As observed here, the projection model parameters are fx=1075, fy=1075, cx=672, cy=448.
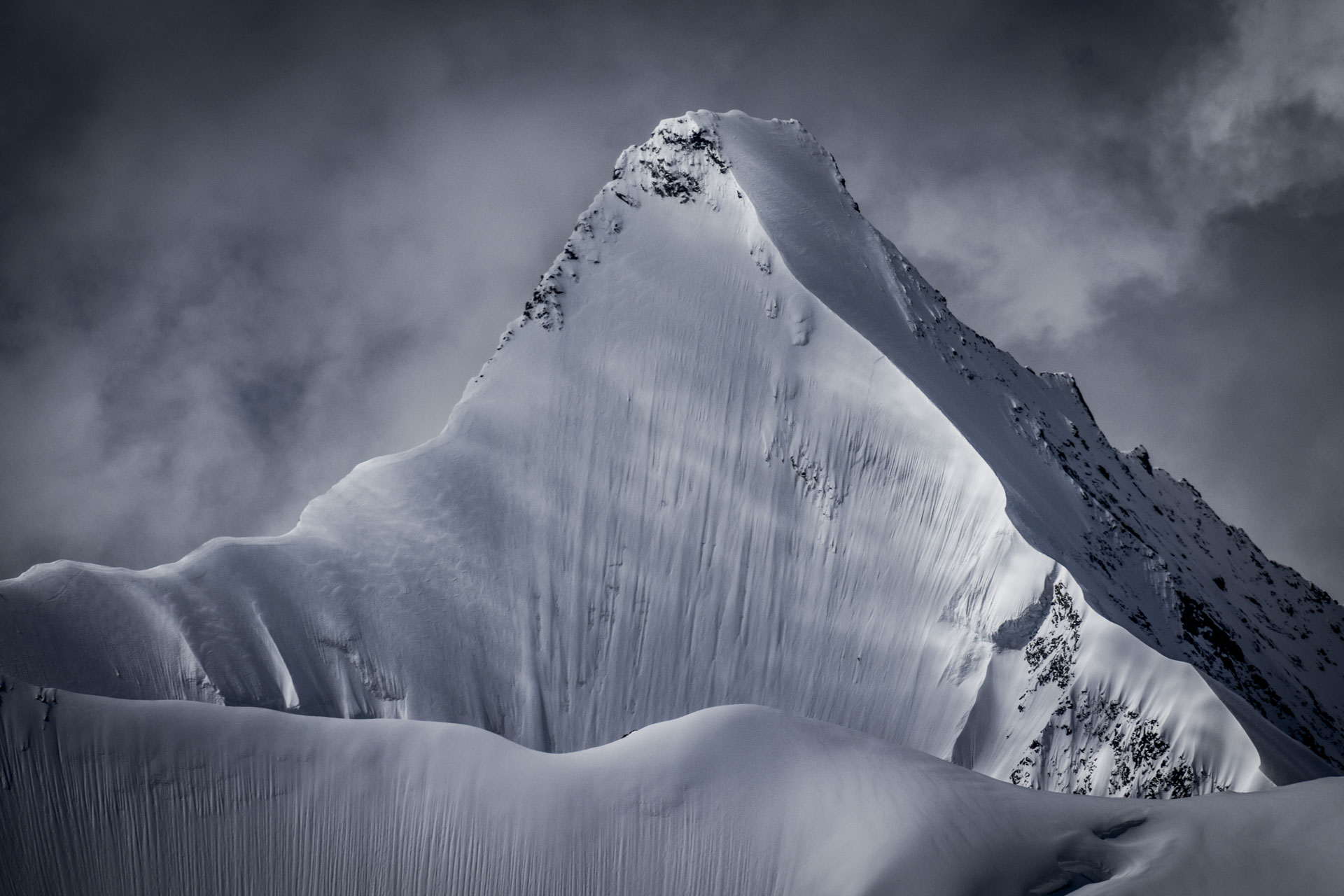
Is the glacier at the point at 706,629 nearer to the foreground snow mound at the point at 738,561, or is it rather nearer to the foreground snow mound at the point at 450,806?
the foreground snow mound at the point at 450,806

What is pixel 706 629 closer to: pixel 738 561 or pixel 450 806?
pixel 738 561

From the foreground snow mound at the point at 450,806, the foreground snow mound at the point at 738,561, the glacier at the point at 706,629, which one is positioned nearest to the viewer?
the foreground snow mound at the point at 450,806

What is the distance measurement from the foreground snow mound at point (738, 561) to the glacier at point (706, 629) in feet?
0.79

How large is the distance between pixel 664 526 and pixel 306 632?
2300cm

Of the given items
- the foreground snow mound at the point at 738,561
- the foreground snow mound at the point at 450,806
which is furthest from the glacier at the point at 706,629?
the foreground snow mound at the point at 738,561

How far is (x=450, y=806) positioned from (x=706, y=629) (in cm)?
3017

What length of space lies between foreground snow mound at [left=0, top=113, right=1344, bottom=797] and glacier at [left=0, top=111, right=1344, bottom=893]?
24 cm

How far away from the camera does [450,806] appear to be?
37.1m

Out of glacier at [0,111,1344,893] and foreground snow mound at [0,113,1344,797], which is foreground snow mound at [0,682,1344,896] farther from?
foreground snow mound at [0,113,1344,797]

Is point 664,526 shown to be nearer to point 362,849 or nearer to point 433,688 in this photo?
point 433,688

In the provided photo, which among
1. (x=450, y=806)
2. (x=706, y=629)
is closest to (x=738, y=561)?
(x=706, y=629)

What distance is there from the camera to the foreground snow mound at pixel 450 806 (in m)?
34.5

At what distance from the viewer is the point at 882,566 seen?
6319 cm

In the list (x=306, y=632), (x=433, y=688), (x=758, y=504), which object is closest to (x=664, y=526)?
(x=758, y=504)
